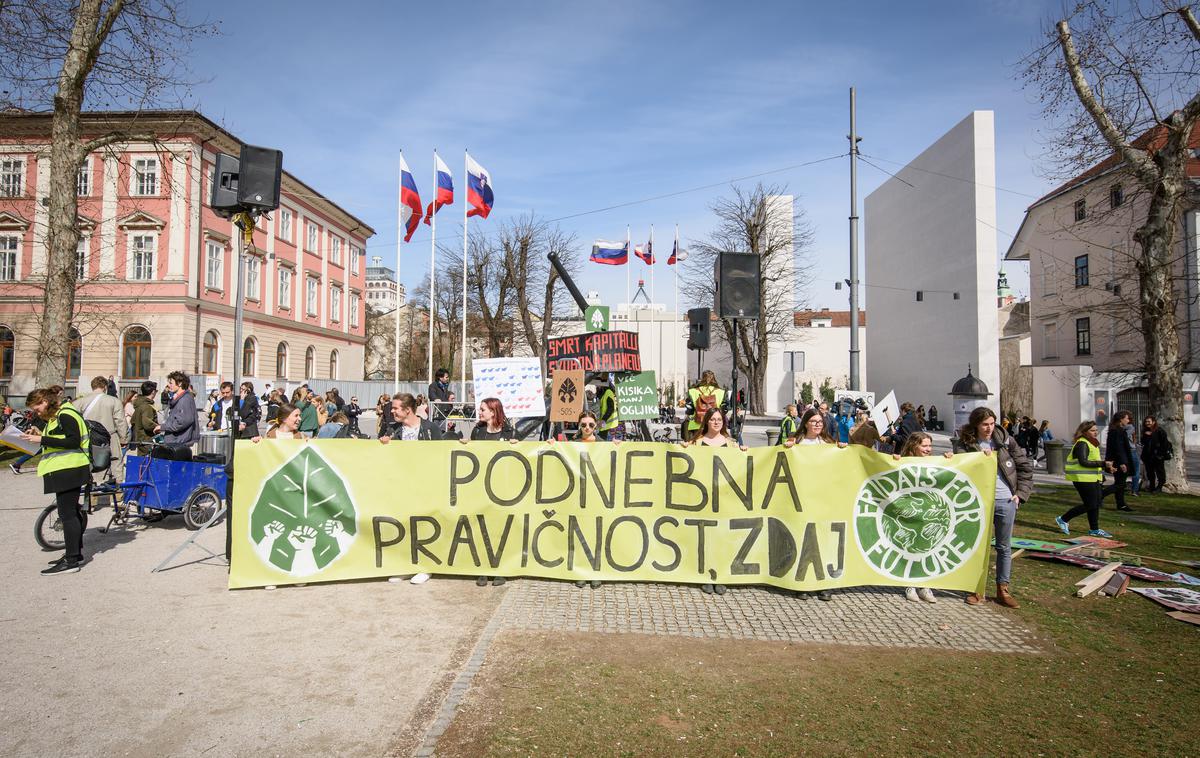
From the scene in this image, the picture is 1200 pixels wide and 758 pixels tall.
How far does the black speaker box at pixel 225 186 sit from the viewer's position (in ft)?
23.8

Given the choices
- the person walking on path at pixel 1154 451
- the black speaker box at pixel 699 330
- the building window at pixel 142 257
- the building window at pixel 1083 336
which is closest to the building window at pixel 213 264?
the building window at pixel 142 257

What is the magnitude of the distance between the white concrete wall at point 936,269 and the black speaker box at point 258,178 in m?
29.9

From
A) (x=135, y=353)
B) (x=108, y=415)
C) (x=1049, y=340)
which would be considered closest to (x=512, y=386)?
(x=108, y=415)

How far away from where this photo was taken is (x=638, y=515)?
20.8ft

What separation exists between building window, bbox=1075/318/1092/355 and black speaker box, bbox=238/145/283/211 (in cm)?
3842

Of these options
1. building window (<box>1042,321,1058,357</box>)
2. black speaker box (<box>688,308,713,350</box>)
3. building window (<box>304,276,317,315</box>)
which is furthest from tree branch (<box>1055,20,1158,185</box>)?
building window (<box>304,276,317,315</box>)

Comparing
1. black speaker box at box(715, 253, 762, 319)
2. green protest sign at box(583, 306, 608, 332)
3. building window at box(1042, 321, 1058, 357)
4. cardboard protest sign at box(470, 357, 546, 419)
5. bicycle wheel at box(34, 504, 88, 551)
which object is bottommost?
bicycle wheel at box(34, 504, 88, 551)

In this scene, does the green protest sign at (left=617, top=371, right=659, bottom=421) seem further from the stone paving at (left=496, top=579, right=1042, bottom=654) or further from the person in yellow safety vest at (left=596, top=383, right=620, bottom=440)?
the stone paving at (left=496, top=579, right=1042, bottom=654)

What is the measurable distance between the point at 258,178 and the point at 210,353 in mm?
35630

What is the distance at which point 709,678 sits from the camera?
441 cm

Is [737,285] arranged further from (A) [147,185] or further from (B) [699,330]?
(A) [147,185]

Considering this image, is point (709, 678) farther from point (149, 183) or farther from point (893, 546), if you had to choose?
point (149, 183)

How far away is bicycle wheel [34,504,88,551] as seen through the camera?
7.17 m

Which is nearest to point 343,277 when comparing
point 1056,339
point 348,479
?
point 1056,339
